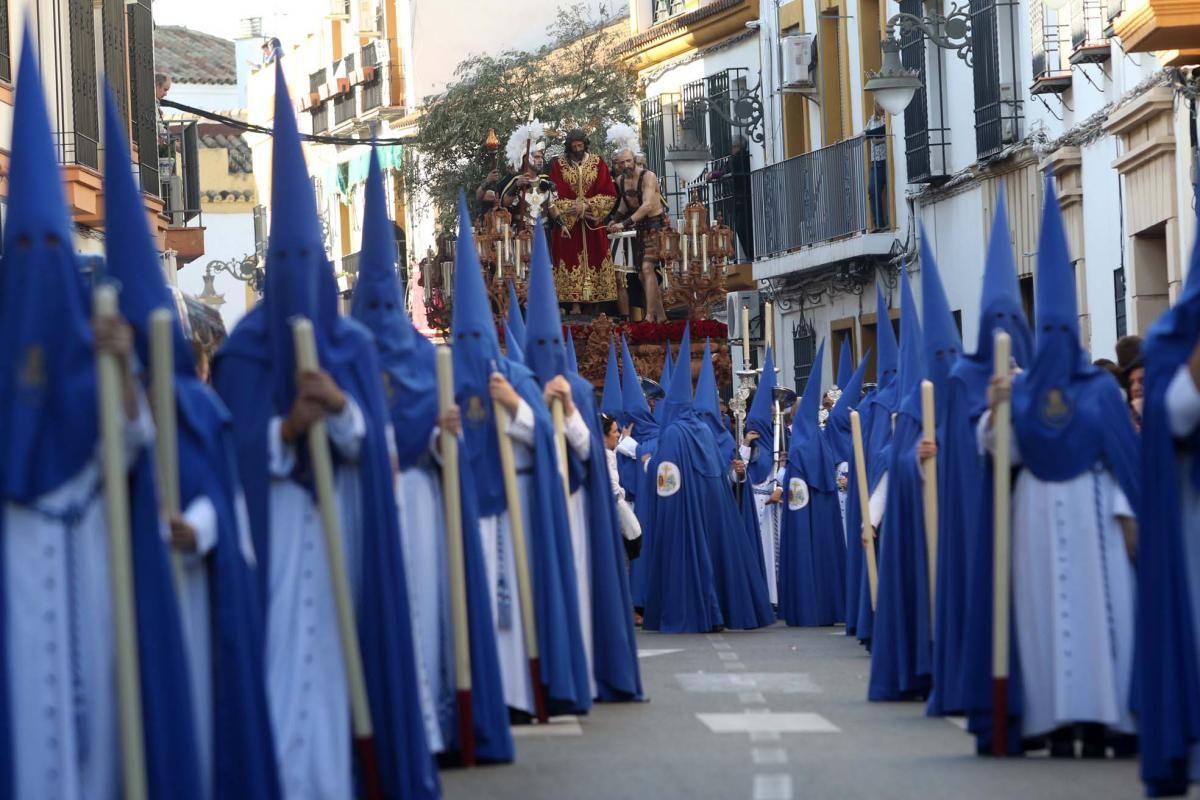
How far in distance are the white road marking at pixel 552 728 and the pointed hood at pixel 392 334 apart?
77.0 inches

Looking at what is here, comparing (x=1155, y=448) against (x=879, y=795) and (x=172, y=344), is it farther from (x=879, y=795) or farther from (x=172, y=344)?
(x=172, y=344)

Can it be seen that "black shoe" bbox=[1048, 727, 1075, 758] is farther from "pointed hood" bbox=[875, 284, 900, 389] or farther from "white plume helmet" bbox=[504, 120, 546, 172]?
"white plume helmet" bbox=[504, 120, 546, 172]

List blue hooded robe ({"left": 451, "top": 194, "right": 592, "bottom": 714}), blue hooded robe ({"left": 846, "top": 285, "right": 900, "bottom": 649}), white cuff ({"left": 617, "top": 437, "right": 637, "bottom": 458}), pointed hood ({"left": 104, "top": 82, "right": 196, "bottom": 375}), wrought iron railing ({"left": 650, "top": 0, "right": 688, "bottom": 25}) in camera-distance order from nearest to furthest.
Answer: pointed hood ({"left": 104, "top": 82, "right": 196, "bottom": 375}) → blue hooded robe ({"left": 451, "top": 194, "right": 592, "bottom": 714}) → blue hooded robe ({"left": 846, "top": 285, "right": 900, "bottom": 649}) → white cuff ({"left": 617, "top": 437, "right": 637, "bottom": 458}) → wrought iron railing ({"left": 650, "top": 0, "right": 688, "bottom": 25})

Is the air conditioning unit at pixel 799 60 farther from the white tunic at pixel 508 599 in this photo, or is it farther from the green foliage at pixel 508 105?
the white tunic at pixel 508 599

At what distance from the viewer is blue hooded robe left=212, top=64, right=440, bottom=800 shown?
9398mm

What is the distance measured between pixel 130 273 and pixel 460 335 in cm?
469

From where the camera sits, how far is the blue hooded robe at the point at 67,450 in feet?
25.2

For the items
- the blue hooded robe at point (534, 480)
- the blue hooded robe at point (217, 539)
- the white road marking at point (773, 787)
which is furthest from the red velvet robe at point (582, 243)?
the blue hooded robe at point (217, 539)

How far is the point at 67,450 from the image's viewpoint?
7.71 m

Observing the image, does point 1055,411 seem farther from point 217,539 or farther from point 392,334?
point 217,539

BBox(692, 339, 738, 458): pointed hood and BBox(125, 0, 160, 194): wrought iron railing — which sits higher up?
BBox(125, 0, 160, 194): wrought iron railing

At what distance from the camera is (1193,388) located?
8.78m

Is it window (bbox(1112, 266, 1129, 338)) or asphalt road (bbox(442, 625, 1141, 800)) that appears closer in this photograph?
asphalt road (bbox(442, 625, 1141, 800))

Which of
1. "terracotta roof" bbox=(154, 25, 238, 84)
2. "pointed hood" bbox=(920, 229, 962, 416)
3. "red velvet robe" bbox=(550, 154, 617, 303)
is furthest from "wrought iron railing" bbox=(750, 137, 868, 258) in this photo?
"terracotta roof" bbox=(154, 25, 238, 84)
